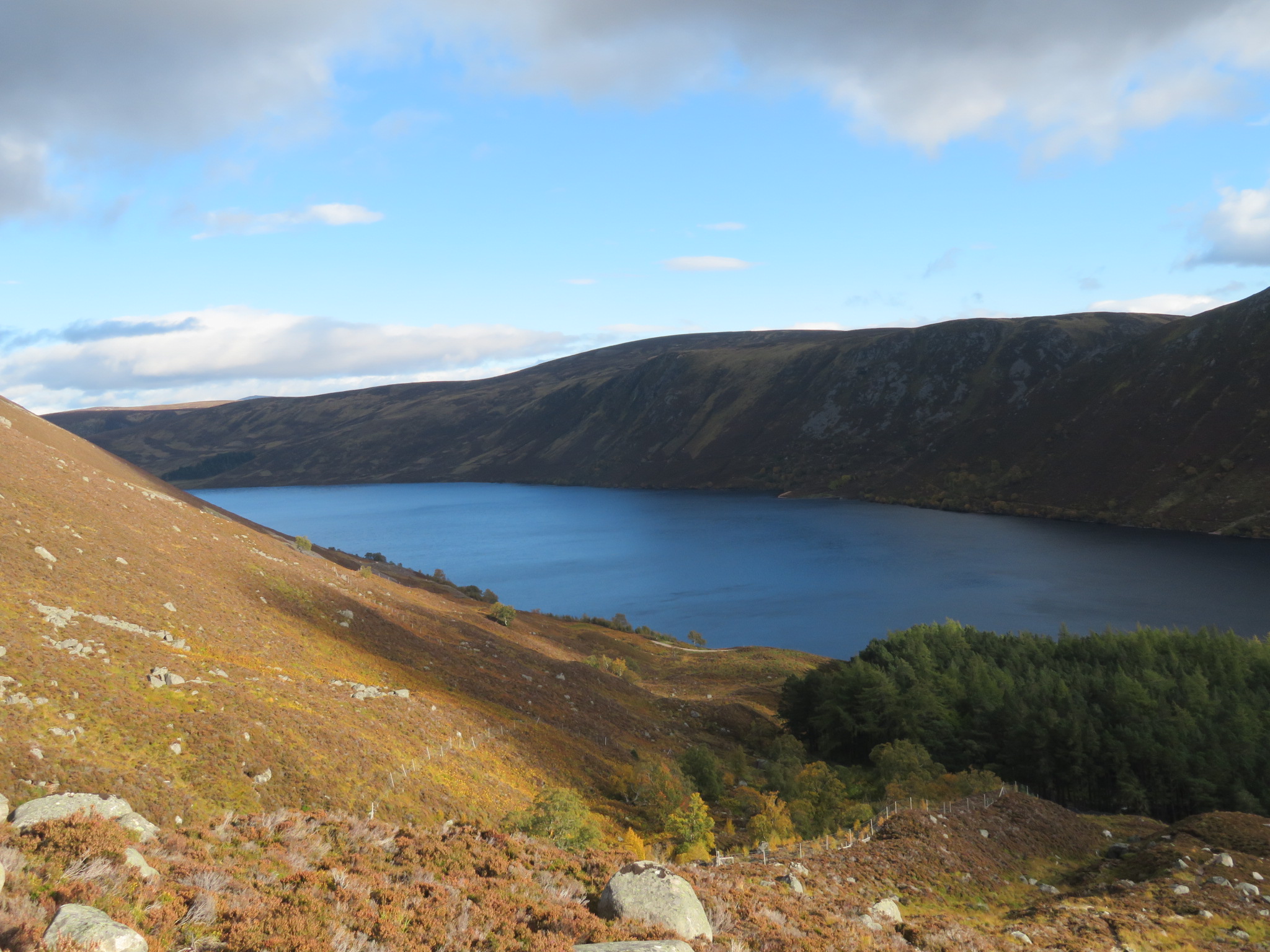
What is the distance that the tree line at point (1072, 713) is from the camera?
34344 mm

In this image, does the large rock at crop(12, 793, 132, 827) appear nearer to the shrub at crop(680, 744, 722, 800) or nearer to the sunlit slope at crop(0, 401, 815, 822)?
the sunlit slope at crop(0, 401, 815, 822)

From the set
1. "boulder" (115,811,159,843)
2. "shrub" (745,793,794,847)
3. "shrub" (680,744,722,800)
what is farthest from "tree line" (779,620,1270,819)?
"boulder" (115,811,159,843)

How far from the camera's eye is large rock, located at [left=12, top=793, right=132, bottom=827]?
404 inches

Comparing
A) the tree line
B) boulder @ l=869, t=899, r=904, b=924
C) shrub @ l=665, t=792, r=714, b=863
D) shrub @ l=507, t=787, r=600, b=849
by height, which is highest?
boulder @ l=869, t=899, r=904, b=924

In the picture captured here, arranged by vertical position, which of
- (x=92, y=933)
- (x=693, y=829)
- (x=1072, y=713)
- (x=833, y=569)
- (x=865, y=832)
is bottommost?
(x=833, y=569)

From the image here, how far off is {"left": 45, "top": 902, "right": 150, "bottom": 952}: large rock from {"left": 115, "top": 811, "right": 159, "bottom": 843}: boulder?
389cm

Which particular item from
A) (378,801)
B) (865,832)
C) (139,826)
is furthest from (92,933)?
(865,832)

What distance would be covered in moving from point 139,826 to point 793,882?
1174 centimetres

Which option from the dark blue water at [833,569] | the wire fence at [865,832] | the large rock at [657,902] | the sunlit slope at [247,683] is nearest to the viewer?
the large rock at [657,902]

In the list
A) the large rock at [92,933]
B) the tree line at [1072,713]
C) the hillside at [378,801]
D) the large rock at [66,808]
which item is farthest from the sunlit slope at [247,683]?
the large rock at [92,933]

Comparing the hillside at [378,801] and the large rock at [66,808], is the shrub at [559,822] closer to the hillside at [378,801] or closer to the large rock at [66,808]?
the hillside at [378,801]

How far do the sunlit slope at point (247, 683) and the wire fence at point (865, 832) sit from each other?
727 centimetres

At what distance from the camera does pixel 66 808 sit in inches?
426

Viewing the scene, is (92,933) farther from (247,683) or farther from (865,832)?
(865,832)
